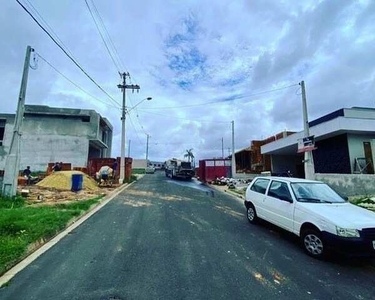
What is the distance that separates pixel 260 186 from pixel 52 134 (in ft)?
111

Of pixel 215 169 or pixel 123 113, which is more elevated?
pixel 123 113

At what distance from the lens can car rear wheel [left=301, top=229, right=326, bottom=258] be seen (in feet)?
19.1

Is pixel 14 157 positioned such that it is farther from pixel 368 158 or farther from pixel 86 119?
pixel 86 119

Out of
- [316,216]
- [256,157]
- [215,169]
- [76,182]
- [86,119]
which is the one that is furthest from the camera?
[256,157]

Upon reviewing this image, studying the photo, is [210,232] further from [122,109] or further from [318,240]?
[122,109]

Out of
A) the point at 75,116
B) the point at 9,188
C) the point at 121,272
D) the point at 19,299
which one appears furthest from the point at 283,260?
the point at 75,116

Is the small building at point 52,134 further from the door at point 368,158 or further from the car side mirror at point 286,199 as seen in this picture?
the car side mirror at point 286,199

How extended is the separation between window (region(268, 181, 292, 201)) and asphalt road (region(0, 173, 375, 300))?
1.15m

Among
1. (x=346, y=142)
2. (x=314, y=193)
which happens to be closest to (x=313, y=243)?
(x=314, y=193)

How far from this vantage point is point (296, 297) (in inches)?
161

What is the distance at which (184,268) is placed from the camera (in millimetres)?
5051

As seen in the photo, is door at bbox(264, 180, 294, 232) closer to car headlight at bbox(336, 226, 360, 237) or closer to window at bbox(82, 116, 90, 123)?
car headlight at bbox(336, 226, 360, 237)

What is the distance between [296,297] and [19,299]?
414 cm

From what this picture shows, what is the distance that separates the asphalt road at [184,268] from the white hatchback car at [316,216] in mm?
426
